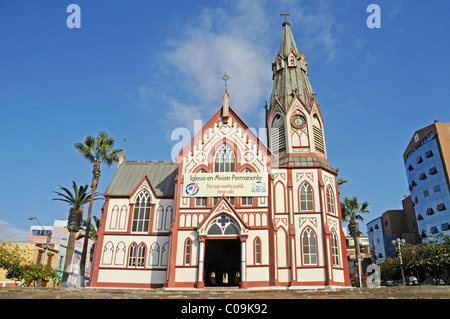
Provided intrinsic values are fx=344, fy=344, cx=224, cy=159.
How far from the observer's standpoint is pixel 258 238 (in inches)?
1125

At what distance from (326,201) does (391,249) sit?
71.1 meters

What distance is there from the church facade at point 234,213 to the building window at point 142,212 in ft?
0.30

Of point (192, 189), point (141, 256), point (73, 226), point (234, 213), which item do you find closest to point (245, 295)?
point (234, 213)

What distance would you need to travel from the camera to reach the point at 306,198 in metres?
29.7

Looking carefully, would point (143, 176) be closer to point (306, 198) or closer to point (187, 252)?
point (187, 252)

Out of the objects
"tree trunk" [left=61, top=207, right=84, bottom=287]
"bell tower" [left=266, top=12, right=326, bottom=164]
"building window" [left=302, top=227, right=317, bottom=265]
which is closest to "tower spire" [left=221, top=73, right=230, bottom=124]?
"bell tower" [left=266, top=12, right=326, bottom=164]

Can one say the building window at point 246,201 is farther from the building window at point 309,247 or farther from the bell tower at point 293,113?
the building window at point 309,247

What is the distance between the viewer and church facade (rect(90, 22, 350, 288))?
27953mm

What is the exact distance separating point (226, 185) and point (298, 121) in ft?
32.9

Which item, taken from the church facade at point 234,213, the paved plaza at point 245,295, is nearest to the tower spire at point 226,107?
the church facade at point 234,213

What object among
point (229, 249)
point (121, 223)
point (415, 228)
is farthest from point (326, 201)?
point (415, 228)

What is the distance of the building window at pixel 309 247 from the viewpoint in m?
27.8

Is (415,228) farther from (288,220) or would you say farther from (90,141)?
(90,141)
